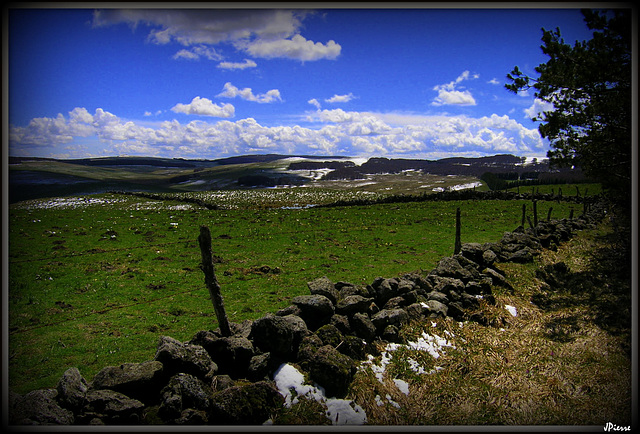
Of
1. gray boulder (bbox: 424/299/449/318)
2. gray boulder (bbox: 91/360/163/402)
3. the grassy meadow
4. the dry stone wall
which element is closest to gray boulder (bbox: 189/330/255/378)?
the dry stone wall

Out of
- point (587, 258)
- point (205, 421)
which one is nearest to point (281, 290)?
point (205, 421)

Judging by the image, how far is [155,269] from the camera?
21844 mm

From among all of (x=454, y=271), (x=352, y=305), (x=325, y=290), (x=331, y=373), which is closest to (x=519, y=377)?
(x=352, y=305)

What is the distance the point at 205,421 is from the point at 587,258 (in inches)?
881

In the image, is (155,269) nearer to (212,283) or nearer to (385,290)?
(212,283)

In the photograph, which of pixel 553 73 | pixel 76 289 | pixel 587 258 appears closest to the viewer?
pixel 553 73

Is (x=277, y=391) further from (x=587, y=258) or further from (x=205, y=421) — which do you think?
(x=587, y=258)

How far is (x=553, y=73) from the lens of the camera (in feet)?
46.2

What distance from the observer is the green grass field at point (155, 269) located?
11977 millimetres

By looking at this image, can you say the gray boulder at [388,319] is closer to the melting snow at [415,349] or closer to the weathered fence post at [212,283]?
the melting snow at [415,349]

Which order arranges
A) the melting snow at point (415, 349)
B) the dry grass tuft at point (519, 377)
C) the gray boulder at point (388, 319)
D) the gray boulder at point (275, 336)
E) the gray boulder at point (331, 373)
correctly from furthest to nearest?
the gray boulder at point (388, 319)
the gray boulder at point (275, 336)
the melting snow at point (415, 349)
the gray boulder at point (331, 373)
the dry grass tuft at point (519, 377)

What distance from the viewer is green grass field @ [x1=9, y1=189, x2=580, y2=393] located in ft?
39.3

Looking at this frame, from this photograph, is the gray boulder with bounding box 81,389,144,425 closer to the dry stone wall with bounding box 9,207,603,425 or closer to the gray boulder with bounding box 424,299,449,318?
the dry stone wall with bounding box 9,207,603,425

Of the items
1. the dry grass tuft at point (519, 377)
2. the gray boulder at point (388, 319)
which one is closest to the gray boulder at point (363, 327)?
the gray boulder at point (388, 319)
